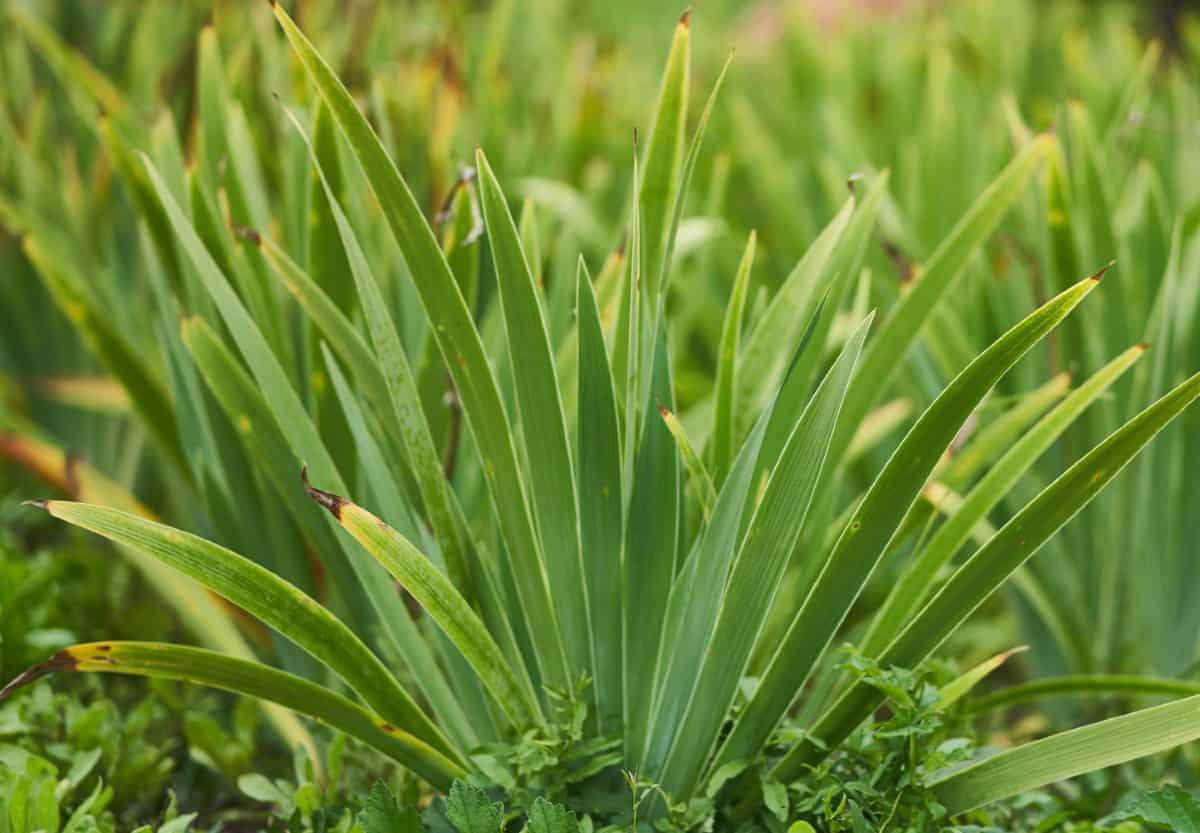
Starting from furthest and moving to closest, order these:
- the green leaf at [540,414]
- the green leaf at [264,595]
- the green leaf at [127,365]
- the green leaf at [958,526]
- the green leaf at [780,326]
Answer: the green leaf at [127,365] → the green leaf at [780,326] → the green leaf at [958,526] → the green leaf at [540,414] → the green leaf at [264,595]

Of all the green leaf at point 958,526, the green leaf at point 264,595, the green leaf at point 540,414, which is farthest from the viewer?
the green leaf at point 958,526

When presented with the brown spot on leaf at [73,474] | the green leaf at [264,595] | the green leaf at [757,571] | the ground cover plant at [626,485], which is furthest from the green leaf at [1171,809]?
the brown spot on leaf at [73,474]

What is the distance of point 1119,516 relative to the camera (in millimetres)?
1865

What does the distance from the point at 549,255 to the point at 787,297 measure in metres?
0.89

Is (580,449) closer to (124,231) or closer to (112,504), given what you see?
(112,504)

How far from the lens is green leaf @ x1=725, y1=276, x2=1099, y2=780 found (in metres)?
1.18

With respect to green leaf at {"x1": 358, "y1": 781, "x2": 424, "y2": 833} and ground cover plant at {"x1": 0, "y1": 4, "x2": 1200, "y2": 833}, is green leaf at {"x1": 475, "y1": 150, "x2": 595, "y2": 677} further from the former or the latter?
green leaf at {"x1": 358, "y1": 781, "x2": 424, "y2": 833}

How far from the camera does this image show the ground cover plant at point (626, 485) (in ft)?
4.05

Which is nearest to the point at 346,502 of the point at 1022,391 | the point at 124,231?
the point at 1022,391

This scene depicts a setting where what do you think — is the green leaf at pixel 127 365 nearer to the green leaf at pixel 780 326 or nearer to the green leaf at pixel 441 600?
the green leaf at pixel 441 600

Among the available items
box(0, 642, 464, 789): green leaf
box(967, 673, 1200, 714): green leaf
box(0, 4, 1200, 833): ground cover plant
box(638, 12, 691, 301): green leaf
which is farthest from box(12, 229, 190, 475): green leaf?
box(967, 673, 1200, 714): green leaf

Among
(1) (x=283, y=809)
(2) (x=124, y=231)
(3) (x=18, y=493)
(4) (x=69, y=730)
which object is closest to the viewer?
(1) (x=283, y=809)

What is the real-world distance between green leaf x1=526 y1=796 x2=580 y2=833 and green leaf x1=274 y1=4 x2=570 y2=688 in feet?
0.64

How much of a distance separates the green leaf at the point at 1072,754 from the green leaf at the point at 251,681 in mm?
516
